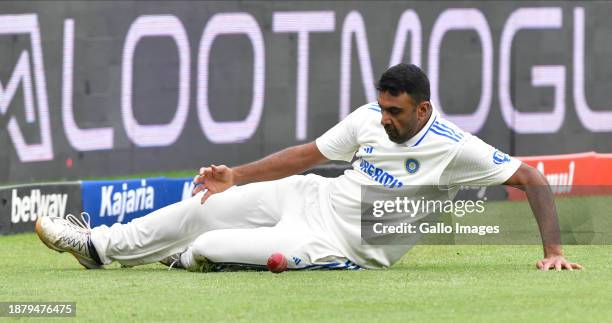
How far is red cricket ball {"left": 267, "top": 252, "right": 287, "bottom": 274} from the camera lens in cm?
785

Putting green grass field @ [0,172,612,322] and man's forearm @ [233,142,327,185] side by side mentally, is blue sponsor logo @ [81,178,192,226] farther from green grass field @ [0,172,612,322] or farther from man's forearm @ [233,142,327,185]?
man's forearm @ [233,142,327,185]

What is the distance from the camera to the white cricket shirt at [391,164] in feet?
25.7

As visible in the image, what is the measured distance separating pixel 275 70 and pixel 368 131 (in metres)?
6.28

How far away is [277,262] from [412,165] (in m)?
0.90

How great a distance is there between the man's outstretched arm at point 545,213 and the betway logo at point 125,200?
211 inches

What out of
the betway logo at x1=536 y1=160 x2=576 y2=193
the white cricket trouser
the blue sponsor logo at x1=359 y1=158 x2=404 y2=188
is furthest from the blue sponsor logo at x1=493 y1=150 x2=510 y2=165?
the betway logo at x1=536 y1=160 x2=576 y2=193

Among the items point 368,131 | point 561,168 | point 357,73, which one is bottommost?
point 561,168

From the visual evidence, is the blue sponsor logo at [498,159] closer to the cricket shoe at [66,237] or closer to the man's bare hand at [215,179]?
the man's bare hand at [215,179]

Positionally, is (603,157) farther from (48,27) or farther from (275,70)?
(48,27)

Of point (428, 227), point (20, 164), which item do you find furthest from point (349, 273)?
point (20, 164)

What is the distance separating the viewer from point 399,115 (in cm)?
775

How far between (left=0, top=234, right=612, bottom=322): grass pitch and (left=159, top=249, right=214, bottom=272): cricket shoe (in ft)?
0.28

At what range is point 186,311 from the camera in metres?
6.35

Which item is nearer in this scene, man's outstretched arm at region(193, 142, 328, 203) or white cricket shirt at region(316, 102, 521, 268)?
white cricket shirt at region(316, 102, 521, 268)
